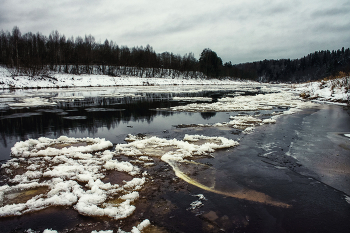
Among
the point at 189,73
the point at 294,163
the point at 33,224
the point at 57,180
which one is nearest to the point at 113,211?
the point at 33,224

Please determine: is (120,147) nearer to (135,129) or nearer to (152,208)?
(135,129)

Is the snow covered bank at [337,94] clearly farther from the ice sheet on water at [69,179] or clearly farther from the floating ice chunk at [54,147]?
the ice sheet on water at [69,179]

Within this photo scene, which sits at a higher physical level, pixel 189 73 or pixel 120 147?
pixel 189 73

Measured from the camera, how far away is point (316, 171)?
197 inches

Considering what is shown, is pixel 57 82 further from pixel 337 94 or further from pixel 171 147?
pixel 337 94

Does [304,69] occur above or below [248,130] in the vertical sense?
above

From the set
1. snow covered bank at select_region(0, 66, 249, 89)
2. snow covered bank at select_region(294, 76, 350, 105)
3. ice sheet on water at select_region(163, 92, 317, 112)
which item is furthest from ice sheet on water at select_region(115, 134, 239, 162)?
snow covered bank at select_region(0, 66, 249, 89)

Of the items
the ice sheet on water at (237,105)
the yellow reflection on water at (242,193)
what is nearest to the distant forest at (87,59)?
the ice sheet on water at (237,105)

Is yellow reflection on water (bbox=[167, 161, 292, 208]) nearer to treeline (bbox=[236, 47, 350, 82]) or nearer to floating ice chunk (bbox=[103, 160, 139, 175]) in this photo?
floating ice chunk (bbox=[103, 160, 139, 175])

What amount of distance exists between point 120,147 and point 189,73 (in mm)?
96128

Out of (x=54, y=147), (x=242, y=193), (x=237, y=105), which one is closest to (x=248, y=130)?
(x=242, y=193)

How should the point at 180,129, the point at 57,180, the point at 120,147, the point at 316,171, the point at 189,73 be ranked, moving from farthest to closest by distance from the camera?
the point at 189,73 < the point at 180,129 < the point at 120,147 < the point at 316,171 < the point at 57,180

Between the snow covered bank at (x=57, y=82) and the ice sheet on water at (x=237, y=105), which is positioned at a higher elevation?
the snow covered bank at (x=57, y=82)

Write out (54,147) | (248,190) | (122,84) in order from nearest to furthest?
(248,190) → (54,147) → (122,84)
